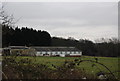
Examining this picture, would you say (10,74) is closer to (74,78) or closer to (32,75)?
(32,75)

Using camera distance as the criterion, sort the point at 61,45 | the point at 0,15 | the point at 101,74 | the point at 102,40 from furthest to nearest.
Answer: the point at 61,45, the point at 102,40, the point at 0,15, the point at 101,74

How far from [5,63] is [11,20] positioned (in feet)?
6.39

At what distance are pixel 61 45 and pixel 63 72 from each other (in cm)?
857

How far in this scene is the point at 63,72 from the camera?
15.1ft

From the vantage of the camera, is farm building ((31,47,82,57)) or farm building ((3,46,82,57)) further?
farm building ((31,47,82,57))

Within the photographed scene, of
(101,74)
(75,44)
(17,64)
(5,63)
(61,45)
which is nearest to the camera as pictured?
(101,74)

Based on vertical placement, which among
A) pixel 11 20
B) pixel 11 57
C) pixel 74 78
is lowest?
pixel 74 78

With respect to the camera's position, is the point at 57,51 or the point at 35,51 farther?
the point at 57,51

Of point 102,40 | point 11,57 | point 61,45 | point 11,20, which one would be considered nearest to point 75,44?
point 61,45

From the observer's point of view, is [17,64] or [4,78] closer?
[4,78]

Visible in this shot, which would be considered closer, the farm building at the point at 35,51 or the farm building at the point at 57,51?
the farm building at the point at 35,51

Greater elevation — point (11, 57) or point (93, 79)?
point (11, 57)

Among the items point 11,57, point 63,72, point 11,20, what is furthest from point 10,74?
point 11,20

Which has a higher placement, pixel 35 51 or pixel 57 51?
pixel 35 51
